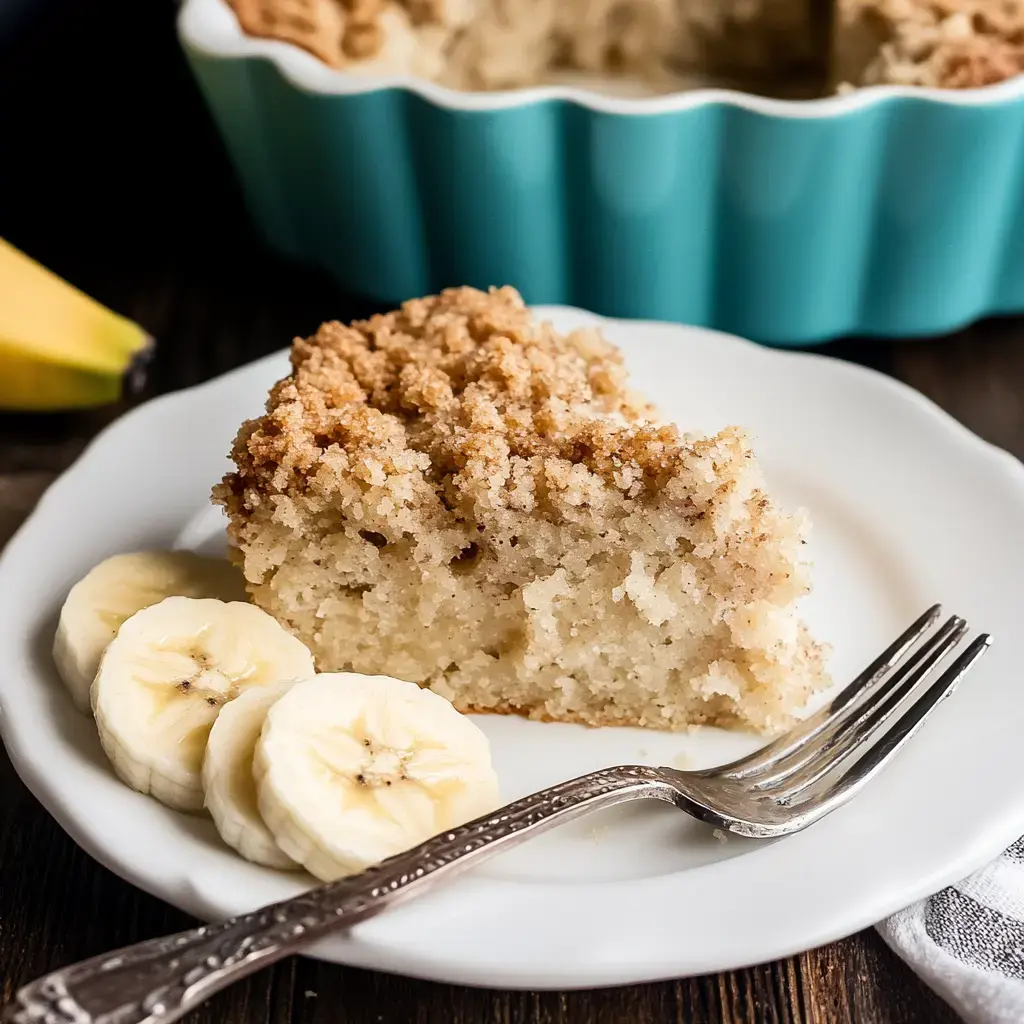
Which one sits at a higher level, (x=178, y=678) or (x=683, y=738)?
(x=178, y=678)

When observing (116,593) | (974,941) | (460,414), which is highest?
(460,414)

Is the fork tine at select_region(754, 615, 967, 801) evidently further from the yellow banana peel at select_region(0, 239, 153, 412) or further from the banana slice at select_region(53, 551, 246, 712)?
the yellow banana peel at select_region(0, 239, 153, 412)

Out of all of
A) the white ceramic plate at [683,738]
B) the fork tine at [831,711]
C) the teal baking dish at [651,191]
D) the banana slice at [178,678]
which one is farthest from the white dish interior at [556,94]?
the banana slice at [178,678]

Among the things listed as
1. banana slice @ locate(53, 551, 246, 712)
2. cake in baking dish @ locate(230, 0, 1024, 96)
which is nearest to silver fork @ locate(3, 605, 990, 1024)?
banana slice @ locate(53, 551, 246, 712)

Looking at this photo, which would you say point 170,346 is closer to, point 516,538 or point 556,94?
point 556,94

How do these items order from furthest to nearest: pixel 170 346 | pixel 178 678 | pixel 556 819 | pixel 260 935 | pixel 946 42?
pixel 170 346, pixel 946 42, pixel 178 678, pixel 556 819, pixel 260 935

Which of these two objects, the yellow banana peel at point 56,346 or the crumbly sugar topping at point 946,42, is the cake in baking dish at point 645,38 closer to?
the crumbly sugar topping at point 946,42

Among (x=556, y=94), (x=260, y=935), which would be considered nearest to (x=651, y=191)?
(x=556, y=94)

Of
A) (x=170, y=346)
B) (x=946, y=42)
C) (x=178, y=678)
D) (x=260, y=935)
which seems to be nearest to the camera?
(x=260, y=935)
